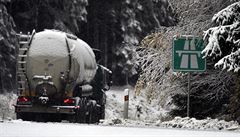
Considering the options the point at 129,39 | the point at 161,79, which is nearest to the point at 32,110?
the point at 161,79

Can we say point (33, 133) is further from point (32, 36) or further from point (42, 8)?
point (42, 8)

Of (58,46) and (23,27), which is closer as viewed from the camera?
(58,46)

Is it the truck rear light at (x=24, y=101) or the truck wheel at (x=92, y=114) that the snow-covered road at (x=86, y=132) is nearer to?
the truck rear light at (x=24, y=101)

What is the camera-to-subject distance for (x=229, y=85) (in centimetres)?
1738

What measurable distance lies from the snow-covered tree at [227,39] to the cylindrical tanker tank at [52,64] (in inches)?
256

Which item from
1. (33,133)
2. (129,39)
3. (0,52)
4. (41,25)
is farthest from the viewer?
(129,39)

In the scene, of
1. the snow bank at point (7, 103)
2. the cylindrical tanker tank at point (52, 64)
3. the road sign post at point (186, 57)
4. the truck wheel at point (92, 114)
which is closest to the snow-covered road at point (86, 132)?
the road sign post at point (186, 57)

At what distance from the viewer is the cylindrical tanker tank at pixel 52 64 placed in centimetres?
1797

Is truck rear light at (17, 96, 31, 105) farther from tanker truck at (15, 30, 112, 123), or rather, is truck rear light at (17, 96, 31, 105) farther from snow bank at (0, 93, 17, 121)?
snow bank at (0, 93, 17, 121)

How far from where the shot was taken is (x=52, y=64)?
59.1 ft

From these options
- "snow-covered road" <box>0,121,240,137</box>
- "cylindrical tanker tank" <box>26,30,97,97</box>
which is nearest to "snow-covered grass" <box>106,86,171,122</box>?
"cylindrical tanker tank" <box>26,30,97,97</box>

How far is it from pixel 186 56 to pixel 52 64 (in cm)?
565

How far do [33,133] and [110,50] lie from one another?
41727 millimetres

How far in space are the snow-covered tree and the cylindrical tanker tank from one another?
21.3 feet
